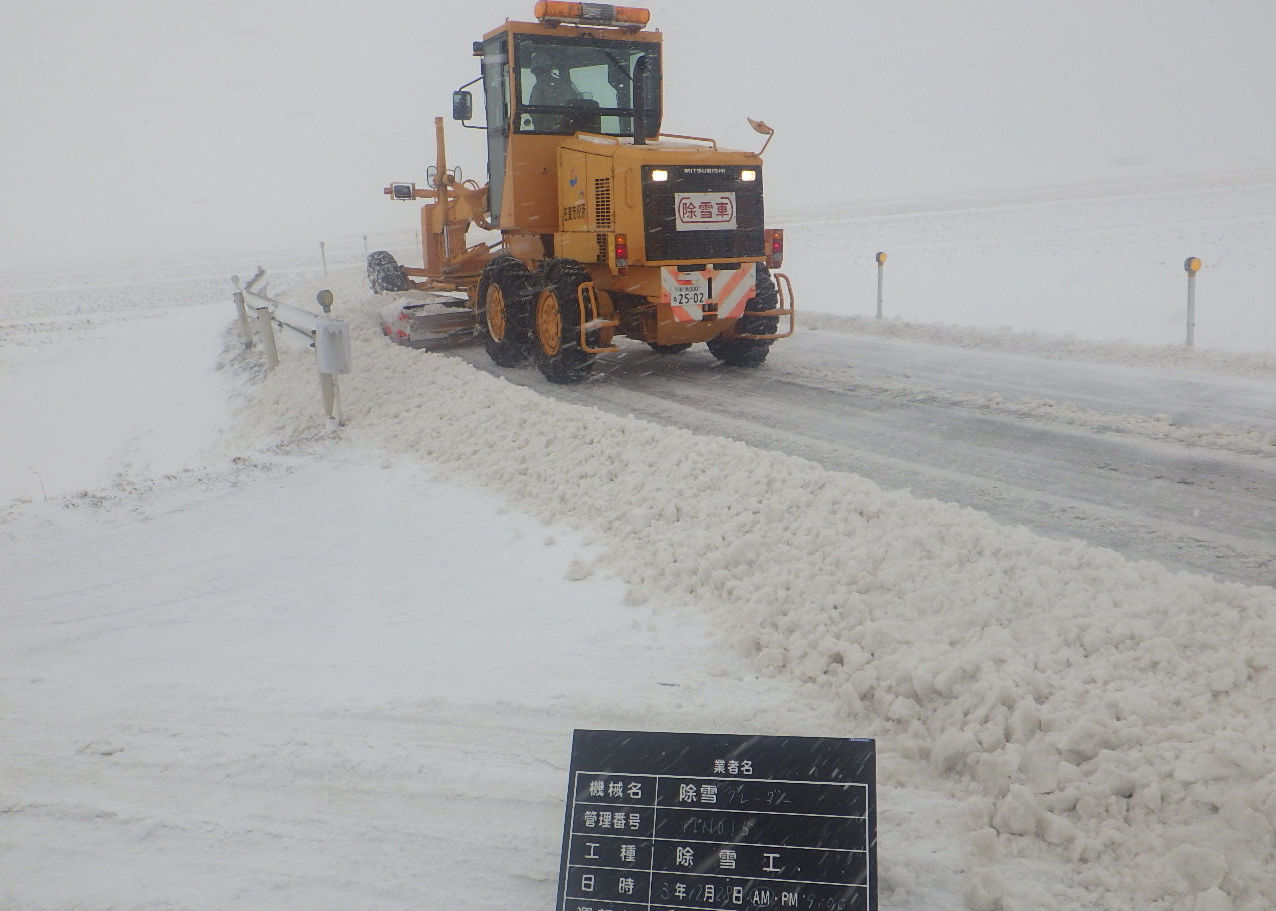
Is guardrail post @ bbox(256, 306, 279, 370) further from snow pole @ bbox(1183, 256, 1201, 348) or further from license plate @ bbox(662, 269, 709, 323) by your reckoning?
snow pole @ bbox(1183, 256, 1201, 348)

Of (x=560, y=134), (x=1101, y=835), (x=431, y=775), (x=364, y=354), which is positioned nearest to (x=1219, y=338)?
(x=560, y=134)

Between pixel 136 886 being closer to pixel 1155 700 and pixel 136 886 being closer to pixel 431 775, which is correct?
pixel 431 775

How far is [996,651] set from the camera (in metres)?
3.30

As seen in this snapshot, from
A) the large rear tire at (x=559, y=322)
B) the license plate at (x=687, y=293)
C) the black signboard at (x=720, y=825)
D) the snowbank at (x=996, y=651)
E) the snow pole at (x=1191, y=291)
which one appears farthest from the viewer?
the snow pole at (x=1191, y=291)

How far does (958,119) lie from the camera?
77.3m

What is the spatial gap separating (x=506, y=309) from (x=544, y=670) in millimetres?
6867

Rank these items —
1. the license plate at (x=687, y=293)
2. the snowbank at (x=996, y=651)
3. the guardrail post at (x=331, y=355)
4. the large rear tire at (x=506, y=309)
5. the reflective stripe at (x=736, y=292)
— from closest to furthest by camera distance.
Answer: the snowbank at (x=996, y=651) < the guardrail post at (x=331, y=355) < the license plate at (x=687, y=293) < the reflective stripe at (x=736, y=292) < the large rear tire at (x=506, y=309)

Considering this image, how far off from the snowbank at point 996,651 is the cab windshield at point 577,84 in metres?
5.31

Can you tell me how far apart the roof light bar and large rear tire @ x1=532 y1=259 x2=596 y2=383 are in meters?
2.38

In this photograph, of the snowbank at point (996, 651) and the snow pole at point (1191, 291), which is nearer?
the snowbank at point (996, 651)

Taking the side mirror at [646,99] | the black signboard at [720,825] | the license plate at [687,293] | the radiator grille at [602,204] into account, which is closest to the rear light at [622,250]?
the radiator grille at [602,204]

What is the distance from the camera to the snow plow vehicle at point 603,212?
8820 millimetres

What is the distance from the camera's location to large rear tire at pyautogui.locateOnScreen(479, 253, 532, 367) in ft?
32.9

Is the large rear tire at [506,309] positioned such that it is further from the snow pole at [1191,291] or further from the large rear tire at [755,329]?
the snow pole at [1191,291]
